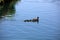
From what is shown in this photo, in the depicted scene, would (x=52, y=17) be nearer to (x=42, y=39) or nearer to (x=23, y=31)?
(x=23, y=31)

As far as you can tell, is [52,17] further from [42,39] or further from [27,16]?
[42,39]

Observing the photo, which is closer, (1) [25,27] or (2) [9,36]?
(2) [9,36]

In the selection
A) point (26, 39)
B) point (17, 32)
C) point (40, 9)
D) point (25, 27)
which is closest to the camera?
point (26, 39)

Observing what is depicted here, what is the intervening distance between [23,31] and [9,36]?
3.17ft

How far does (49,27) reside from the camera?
11414mm

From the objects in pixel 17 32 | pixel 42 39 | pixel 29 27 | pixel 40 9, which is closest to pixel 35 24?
pixel 29 27

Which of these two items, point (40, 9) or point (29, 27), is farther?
point (40, 9)

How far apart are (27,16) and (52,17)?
152 cm

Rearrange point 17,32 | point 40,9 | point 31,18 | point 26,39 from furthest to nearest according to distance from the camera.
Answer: point 40,9 → point 31,18 → point 17,32 → point 26,39

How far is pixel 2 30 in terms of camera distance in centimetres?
1098

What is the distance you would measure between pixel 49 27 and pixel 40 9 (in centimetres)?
479

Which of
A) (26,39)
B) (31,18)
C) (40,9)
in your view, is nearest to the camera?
(26,39)

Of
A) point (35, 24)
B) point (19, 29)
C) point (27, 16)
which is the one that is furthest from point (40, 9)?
point (19, 29)

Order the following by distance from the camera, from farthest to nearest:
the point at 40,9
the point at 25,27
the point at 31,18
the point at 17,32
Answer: the point at 40,9 < the point at 31,18 < the point at 25,27 < the point at 17,32
